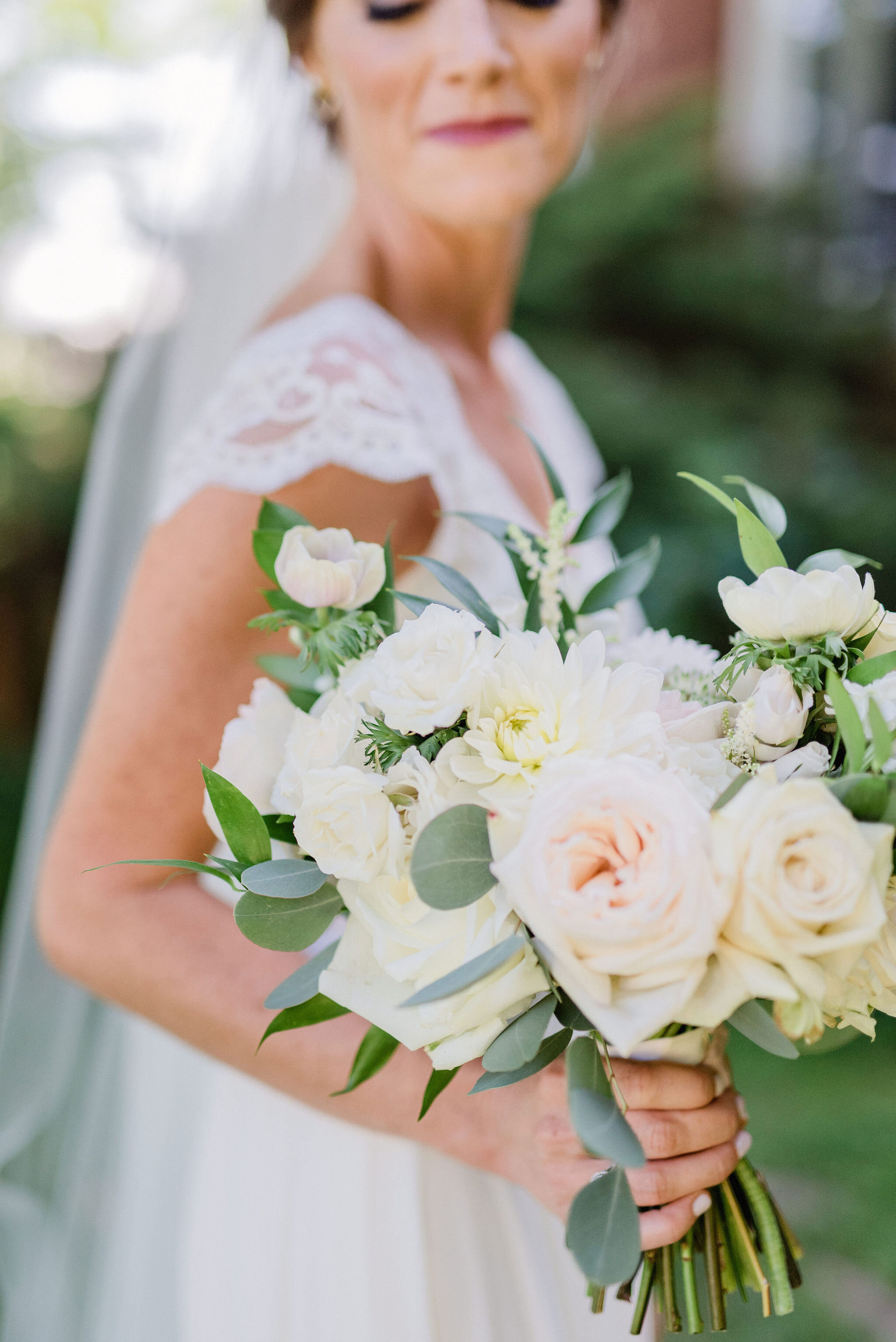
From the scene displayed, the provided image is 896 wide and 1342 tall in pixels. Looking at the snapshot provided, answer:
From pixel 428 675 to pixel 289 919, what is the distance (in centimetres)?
22

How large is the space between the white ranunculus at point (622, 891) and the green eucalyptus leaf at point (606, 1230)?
0.15 metres

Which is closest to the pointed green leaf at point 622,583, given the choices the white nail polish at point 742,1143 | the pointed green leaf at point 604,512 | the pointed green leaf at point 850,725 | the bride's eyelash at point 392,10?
the pointed green leaf at point 604,512

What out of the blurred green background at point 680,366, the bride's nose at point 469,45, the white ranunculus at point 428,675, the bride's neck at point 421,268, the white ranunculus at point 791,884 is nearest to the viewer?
the white ranunculus at point 791,884

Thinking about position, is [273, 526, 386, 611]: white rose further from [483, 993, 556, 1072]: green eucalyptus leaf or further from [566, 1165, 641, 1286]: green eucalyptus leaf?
[566, 1165, 641, 1286]: green eucalyptus leaf

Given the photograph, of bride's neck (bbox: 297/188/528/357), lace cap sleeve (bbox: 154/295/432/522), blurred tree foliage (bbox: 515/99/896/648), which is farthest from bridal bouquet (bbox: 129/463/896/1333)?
blurred tree foliage (bbox: 515/99/896/648)

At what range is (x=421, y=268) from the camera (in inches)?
63.9

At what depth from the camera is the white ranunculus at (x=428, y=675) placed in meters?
0.78

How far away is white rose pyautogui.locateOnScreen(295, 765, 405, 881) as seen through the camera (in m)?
0.76

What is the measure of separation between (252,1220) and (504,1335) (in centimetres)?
31

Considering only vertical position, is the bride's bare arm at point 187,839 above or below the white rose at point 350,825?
below

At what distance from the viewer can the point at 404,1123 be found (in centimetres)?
109

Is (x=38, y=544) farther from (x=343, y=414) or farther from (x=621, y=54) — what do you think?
(x=343, y=414)

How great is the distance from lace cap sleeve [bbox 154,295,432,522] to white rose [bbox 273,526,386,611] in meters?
0.23

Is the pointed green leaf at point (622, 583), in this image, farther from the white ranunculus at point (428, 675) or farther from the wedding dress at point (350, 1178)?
the white ranunculus at point (428, 675)
